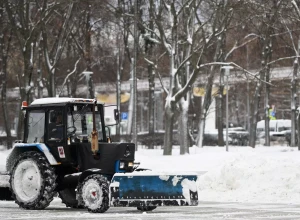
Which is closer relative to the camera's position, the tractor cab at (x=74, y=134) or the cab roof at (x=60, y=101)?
the tractor cab at (x=74, y=134)

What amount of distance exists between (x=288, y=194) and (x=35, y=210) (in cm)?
742

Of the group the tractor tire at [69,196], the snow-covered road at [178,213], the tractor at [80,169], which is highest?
the tractor at [80,169]

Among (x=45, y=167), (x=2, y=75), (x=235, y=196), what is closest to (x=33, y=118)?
(x=45, y=167)

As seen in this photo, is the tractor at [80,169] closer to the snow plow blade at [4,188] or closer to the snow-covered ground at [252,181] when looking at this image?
the snow plow blade at [4,188]

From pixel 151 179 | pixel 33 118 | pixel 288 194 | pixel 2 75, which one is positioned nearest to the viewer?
pixel 151 179

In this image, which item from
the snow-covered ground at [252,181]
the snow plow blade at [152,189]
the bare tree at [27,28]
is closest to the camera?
the snow plow blade at [152,189]

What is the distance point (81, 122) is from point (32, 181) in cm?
180

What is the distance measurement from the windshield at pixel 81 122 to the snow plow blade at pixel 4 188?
212 centimetres

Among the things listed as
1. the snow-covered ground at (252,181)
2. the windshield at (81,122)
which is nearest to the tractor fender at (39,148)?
the windshield at (81,122)

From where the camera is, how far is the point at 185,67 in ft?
147

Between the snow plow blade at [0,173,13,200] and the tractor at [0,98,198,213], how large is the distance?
6 centimetres

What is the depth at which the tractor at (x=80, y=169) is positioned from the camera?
18.4m

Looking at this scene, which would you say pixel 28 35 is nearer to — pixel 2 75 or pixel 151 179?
pixel 2 75

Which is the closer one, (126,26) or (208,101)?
(126,26)
